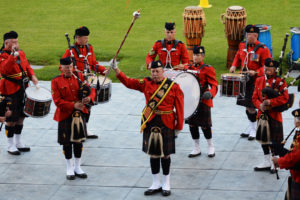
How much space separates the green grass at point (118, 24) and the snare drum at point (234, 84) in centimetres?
504

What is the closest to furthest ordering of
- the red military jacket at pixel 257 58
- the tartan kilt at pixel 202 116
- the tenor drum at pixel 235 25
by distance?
the tartan kilt at pixel 202 116 → the red military jacket at pixel 257 58 → the tenor drum at pixel 235 25

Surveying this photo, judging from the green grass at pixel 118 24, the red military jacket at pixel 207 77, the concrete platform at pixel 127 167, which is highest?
the red military jacket at pixel 207 77

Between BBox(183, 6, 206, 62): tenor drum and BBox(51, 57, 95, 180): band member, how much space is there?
21.8 feet

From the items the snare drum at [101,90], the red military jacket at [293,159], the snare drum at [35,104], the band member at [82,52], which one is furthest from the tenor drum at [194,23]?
the red military jacket at [293,159]

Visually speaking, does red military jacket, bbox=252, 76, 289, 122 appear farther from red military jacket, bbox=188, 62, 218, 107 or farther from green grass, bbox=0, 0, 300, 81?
green grass, bbox=0, 0, 300, 81


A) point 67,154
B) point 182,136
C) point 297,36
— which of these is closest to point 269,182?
point 182,136

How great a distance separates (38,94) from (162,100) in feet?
7.98

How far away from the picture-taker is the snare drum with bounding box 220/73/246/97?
9.80 metres

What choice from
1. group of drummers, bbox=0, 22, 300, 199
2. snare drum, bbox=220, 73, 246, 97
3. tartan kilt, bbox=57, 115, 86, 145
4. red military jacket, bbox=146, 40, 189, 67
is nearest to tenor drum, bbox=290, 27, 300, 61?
group of drummers, bbox=0, 22, 300, 199

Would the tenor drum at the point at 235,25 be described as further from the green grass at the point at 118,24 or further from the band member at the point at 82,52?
the band member at the point at 82,52

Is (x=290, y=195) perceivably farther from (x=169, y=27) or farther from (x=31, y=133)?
(x=31, y=133)

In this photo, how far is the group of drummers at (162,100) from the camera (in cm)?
825

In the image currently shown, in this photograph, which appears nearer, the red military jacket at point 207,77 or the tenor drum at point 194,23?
the red military jacket at point 207,77

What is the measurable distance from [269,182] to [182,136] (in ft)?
7.89
